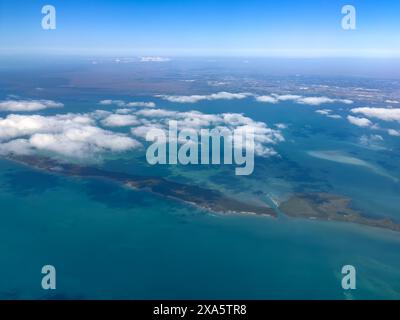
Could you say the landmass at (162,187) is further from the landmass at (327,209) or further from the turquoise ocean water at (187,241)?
the landmass at (327,209)

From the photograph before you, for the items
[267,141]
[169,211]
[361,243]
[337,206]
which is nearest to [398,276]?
[361,243]

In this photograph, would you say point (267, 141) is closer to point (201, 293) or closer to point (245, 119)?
point (245, 119)
